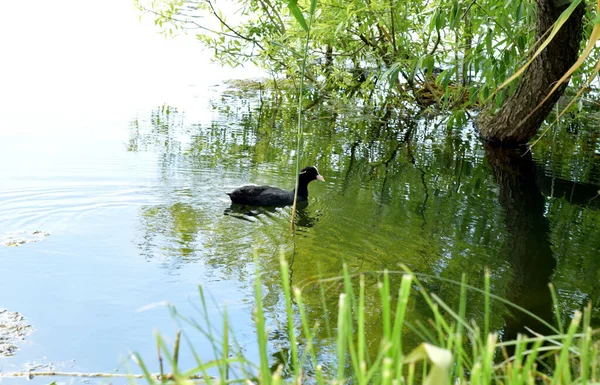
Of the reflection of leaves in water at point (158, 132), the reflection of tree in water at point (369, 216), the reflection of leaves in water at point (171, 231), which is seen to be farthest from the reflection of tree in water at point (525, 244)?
the reflection of leaves in water at point (158, 132)

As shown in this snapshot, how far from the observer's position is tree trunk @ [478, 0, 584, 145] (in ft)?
30.6

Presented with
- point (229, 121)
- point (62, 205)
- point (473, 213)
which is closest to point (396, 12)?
point (229, 121)

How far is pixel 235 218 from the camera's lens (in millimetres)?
7465

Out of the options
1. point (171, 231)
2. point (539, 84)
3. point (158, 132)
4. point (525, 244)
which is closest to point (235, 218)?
point (171, 231)

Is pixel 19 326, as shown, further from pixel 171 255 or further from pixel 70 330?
pixel 171 255

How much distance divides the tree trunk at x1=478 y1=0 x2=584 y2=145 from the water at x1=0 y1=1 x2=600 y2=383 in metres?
0.52

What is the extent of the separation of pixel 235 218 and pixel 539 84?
5.74 m

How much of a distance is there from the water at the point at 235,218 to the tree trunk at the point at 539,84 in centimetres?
52

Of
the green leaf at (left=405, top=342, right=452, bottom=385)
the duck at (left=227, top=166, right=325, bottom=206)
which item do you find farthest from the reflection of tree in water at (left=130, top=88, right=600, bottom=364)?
the green leaf at (left=405, top=342, right=452, bottom=385)

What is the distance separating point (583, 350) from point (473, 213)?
650 cm

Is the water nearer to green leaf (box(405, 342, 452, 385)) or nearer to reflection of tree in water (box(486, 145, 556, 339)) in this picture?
reflection of tree in water (box(486, 145, 556, 339))

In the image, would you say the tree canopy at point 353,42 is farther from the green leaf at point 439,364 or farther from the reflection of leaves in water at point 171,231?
the green leaf at point 439,364

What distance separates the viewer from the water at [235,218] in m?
5.00

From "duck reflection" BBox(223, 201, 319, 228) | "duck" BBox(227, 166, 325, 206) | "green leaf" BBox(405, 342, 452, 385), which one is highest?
"green leaf" BBox(405, 342, 452, 385)
